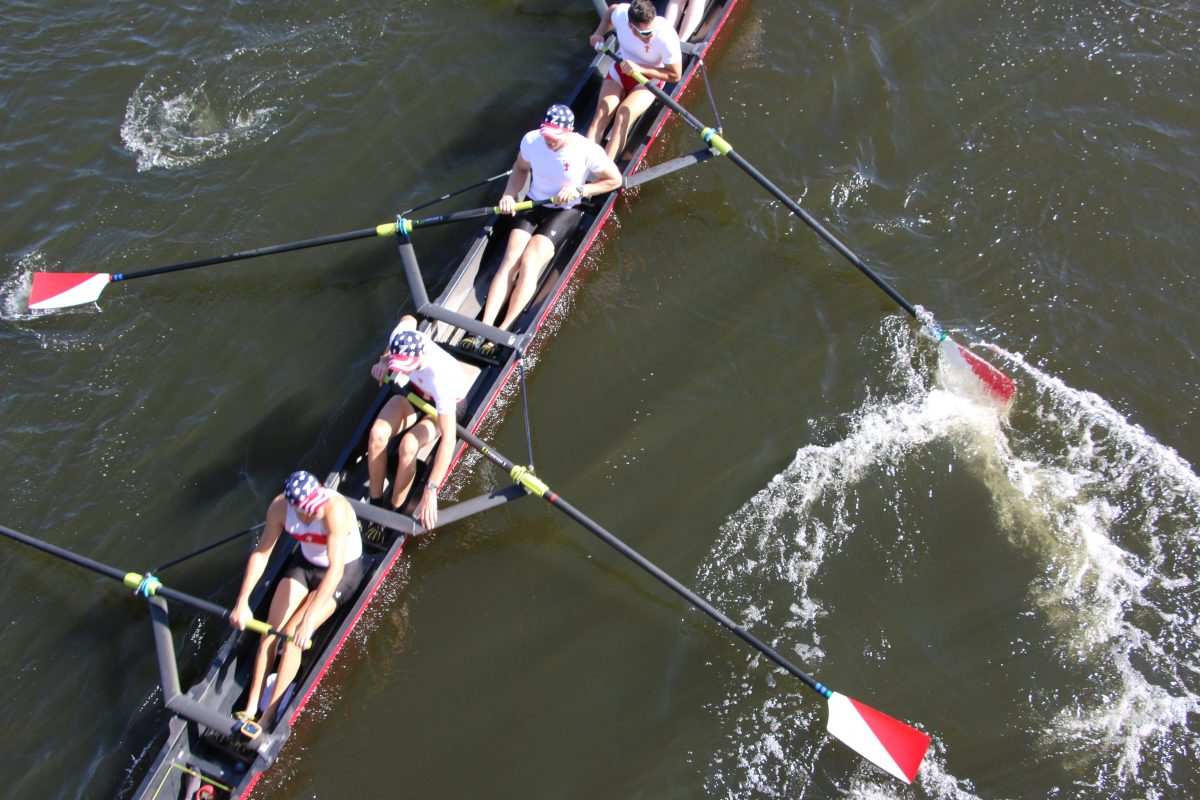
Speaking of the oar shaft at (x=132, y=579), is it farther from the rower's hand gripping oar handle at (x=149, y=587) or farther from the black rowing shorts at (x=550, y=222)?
the black rowing shorts at (x=550, y=222)

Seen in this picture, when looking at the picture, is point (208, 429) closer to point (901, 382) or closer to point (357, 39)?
point (357, 39)

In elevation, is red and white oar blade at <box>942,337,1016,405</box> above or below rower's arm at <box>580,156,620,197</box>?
below

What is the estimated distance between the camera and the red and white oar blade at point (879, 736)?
26.0ft

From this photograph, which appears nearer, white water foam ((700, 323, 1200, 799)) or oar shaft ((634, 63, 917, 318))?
white water foam ((700, 323, 1200, 799))

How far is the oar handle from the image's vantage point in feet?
27.2

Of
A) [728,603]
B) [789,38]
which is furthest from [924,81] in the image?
[728,603]

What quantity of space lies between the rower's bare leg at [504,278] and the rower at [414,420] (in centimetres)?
112

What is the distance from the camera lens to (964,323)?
35.0ft

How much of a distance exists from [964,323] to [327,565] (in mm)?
7237

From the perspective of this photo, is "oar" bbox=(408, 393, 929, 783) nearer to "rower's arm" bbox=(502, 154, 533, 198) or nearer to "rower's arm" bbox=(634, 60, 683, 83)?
"rower's arm" bbox=(502, 154, 533, 198)

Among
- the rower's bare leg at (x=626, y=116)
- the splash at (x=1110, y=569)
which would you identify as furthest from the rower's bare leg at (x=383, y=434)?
the splash at (x=1110, y=569)

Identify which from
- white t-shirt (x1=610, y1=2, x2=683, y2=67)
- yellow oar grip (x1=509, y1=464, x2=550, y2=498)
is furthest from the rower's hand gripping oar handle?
white t-shirt (x1=610, y1=2, x2=683, y2=67)

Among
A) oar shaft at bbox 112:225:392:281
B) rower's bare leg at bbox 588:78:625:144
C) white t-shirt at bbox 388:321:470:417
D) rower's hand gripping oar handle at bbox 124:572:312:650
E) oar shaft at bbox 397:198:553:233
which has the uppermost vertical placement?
rower's bare leg at bbox 588:78:625:144

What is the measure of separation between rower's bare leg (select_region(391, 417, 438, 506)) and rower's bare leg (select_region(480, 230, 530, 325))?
59.5 inches
